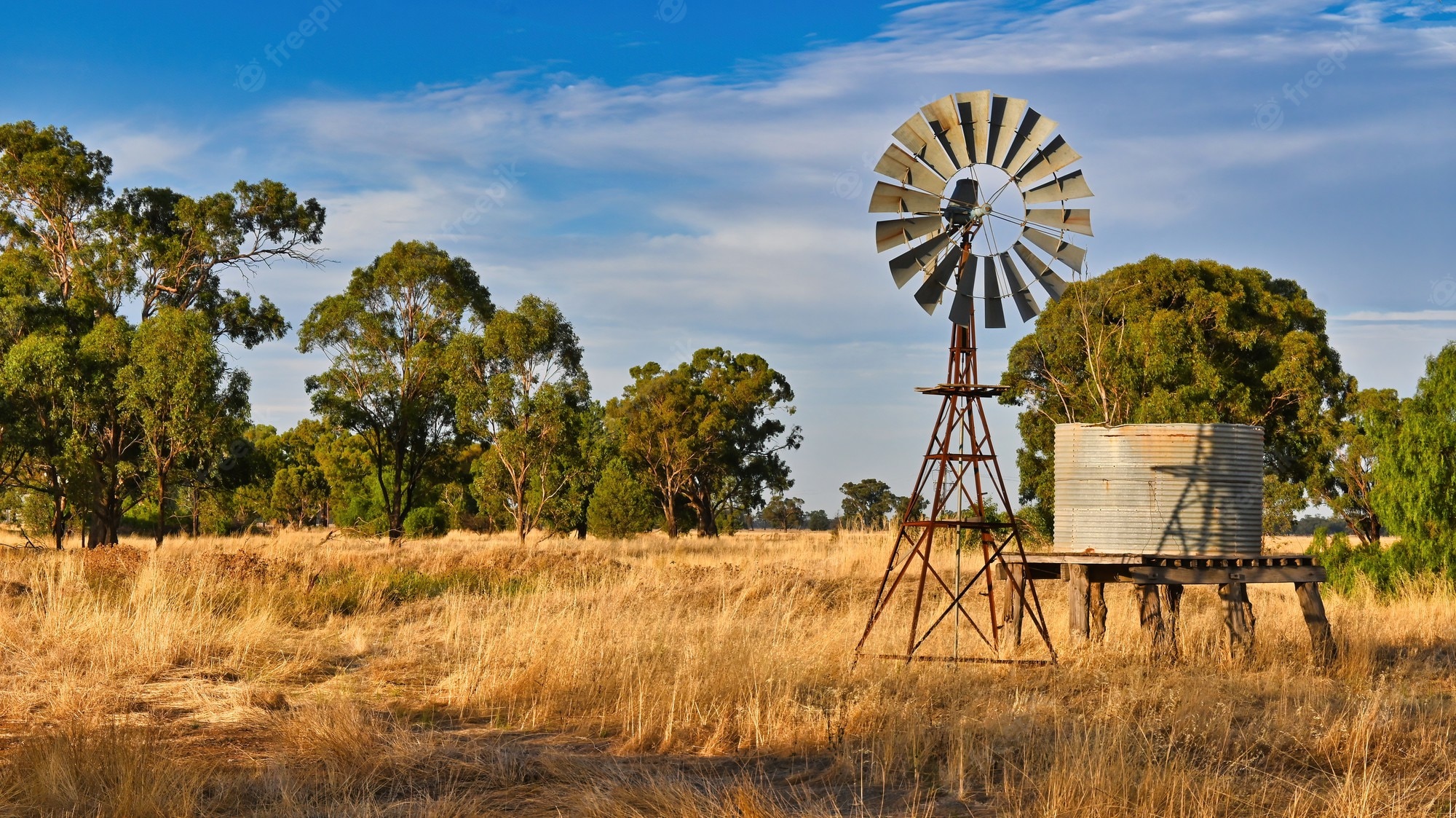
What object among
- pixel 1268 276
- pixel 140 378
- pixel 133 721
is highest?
pixel 1268 276

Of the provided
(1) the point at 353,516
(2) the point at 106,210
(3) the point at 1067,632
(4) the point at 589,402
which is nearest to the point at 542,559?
(3) the point at 1067,632

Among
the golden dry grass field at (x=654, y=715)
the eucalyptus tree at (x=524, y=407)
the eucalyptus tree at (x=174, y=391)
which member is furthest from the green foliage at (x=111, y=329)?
the golden dry grass field at (x=654, y=715)

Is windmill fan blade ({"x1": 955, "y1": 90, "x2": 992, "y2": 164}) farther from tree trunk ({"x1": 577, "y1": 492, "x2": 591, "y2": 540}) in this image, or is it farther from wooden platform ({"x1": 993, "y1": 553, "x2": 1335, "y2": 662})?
tree trunk ({"x1": 577, "y1": 492, "x2": 591, "y2": 540})

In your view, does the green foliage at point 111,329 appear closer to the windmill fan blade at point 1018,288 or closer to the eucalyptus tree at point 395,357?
the eucalyptus tree at point 395,357

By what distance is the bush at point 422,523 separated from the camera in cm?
4147

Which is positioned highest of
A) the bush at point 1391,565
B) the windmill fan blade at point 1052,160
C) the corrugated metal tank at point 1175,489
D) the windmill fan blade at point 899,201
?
the windmill fan blade at point 1052,160

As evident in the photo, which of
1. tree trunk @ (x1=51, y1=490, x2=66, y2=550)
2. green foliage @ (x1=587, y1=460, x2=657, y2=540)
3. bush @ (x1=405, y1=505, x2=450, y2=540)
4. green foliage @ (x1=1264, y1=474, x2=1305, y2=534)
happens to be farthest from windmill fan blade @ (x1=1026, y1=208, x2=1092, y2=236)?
bush @ (x1=405, y1=505, x2=450, y2=540)

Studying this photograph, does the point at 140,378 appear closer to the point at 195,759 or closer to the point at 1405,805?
the point at 195,759

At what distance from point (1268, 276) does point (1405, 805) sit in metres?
29.4

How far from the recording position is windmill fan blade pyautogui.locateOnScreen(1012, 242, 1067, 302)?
9938mm

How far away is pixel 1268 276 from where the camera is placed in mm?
31406

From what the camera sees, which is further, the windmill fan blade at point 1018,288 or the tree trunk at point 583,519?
the tree trunk at point 583,519

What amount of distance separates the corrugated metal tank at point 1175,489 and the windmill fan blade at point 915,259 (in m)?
2.13

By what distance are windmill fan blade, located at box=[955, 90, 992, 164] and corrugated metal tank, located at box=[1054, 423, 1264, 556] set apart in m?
2.68
